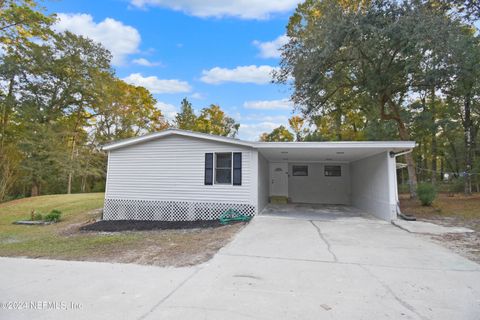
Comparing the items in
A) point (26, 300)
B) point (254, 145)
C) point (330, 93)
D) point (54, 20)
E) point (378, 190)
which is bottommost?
point (26, 300)

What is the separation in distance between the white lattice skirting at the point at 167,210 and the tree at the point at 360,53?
284 inches

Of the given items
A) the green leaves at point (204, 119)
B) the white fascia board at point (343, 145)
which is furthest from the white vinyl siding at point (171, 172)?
the green leaves at point (204, 119)

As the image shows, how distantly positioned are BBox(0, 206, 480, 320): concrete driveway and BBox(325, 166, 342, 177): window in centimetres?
790

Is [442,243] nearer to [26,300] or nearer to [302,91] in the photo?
[26,300]

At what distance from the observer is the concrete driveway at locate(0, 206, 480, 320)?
267 cm

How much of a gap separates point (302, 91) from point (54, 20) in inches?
477

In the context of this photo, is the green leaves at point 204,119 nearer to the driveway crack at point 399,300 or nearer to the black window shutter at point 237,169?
the black window shutter at point 237,169

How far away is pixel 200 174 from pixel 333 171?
7595 mm

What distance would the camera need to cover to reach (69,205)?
12898mm

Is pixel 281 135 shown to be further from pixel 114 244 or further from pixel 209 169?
pixel 114 244

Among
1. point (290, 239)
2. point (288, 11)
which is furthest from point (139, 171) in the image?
point (288, 11)

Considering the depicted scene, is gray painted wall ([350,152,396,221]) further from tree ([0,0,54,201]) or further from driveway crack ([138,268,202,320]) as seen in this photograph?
tree ([0,0,54,201])

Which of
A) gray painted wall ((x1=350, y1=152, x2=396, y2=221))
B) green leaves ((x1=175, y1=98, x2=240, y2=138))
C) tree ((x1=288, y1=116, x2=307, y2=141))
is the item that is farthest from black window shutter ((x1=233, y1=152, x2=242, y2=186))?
tree ((x1=288, y1=116, x2=307, y2=141))

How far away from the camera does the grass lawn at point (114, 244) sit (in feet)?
15.7
